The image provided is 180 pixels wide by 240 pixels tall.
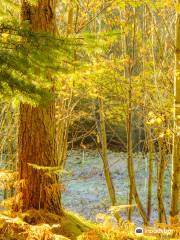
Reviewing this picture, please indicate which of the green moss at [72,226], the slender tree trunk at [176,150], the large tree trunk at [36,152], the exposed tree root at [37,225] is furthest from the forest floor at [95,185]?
the large tree trunk at [36,152]

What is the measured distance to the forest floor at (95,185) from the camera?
1137cm

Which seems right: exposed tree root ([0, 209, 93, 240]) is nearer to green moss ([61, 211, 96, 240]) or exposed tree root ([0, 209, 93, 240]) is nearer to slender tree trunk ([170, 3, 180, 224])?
green moss ([61, 211, 96, 240])

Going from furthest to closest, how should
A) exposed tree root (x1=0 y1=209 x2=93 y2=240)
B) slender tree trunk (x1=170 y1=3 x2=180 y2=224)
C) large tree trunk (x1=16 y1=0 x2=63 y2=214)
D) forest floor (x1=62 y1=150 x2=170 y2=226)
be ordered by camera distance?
forest floor (x1=62 y1=150 x2=170 y2=226)
slender tree trunk (x1=170 y1=3 x2=180 y2=224)
large tree trunk (x1=16 y1=0 x2=63 y2=214)
exposed tree root (x1=0 y1=209 x2=93 y2=240)

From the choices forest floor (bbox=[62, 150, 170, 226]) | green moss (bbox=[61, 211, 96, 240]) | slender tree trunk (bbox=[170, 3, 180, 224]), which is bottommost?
forest floor (bbox=[62, 150, 170, 226])

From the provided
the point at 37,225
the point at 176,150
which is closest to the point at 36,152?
the point at 37,225

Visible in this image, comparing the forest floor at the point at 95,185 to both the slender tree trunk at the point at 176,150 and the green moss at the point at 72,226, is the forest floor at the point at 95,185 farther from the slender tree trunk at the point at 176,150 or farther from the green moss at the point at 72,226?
the green moss at the point at 72,226

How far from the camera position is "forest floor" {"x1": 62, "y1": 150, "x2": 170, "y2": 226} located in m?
11.4

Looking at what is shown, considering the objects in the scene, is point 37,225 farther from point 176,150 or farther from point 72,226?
point 176,150

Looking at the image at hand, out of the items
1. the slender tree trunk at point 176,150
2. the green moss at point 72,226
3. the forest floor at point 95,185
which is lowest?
the forest floor at point 95,185

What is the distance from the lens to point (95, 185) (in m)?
13.5

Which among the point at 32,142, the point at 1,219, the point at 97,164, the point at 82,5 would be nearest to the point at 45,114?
the point at 32,142

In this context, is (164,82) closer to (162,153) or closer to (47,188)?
(162,153)

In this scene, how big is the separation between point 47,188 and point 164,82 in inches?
181

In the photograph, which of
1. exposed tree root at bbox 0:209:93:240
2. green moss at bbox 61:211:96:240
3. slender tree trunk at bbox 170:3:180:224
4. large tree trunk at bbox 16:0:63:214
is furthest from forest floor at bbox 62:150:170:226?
large tree trunk at bbox 16:0:63:214
